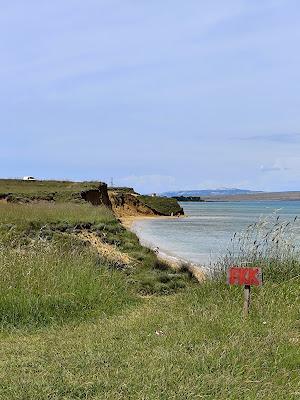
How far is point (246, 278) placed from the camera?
7.43m

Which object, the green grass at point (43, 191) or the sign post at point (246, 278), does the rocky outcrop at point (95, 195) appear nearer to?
the green grass at point (43, 191)

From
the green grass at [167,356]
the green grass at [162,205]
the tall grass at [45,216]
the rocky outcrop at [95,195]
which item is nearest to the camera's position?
the green grass at [167,356]

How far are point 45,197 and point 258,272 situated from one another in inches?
1562

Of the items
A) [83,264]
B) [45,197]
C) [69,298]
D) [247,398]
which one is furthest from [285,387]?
[45,197]

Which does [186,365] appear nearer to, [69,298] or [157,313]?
[157,313]

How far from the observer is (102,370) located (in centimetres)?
512

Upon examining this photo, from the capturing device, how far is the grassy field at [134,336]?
15.6ft

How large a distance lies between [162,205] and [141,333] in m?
83.3

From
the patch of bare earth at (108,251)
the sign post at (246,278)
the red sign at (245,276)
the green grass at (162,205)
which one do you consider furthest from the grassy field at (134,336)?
the green grass at (162,205)

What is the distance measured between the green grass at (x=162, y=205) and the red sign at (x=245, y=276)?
7800cm

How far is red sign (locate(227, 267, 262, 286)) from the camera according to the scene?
7.36m

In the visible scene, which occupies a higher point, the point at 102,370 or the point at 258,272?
the point at 258,272

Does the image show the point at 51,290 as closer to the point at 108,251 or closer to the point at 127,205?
the point at 108,251

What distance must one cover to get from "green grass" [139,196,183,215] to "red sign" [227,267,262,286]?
78.0 metres
